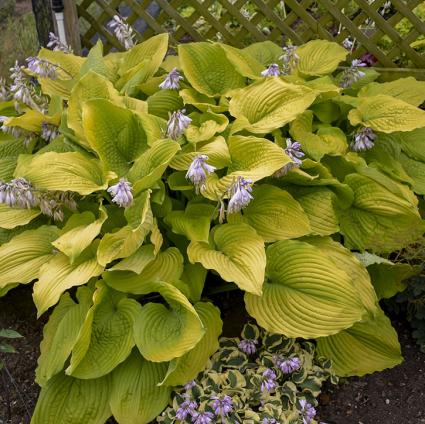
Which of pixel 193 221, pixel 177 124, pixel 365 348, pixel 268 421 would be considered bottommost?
pixel 365 348

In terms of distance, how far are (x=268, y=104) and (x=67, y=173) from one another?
3.29 ft

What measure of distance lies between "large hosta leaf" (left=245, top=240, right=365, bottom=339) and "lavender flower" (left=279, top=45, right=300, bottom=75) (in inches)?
48.1

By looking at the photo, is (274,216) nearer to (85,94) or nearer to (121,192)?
(121,192)

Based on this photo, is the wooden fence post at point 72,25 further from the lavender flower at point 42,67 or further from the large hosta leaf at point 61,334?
the large hosta leaf at point 61,334

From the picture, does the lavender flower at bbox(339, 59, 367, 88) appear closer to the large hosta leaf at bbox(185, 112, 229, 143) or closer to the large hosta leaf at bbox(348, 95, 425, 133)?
the large hosta leaf at bbox(348, 95, 425, 133)

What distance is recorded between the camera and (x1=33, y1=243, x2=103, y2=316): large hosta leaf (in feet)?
7.91

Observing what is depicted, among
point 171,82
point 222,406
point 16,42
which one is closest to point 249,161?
point 171,82

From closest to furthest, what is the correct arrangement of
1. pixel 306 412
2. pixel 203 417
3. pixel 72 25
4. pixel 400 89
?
pixel 203 417 → pixel 306 412 → pixel 400 89 → pixel 72 25

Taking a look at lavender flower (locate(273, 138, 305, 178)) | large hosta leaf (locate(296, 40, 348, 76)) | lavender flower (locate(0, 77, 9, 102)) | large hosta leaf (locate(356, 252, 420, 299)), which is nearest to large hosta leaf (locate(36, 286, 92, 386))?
lavender flower (locate(273, 138, 305, 178))

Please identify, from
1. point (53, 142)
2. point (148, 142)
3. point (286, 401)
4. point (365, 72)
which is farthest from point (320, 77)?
point (286, 401)

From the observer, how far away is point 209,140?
9.37 feet

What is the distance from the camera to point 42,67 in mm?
3246

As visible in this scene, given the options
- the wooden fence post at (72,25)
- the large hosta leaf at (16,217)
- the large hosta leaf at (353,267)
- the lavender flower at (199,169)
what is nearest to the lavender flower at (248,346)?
the large hosta leaf at (353,267)

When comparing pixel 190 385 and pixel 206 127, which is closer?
pixel 190 385
